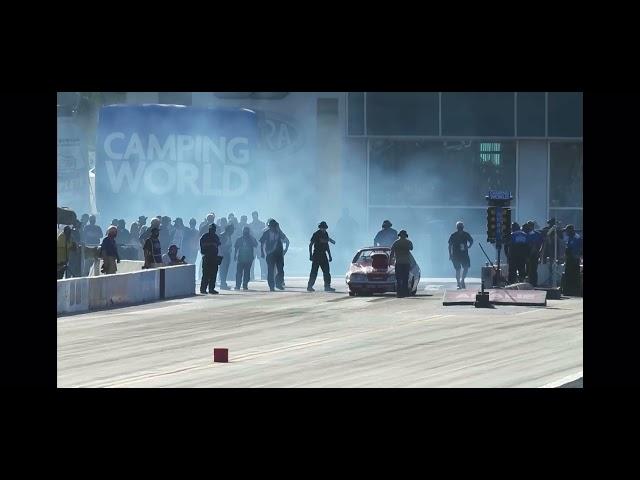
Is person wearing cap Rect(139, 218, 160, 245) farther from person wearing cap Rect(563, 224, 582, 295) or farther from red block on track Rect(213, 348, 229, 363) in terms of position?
red block on track Rect(213, 348, 229, 363)

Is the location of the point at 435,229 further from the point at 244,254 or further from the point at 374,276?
the point at 374,276

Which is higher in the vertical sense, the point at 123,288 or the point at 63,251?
the point at 63,251

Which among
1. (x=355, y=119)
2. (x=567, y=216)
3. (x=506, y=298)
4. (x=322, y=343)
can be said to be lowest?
(x=322, y=343)

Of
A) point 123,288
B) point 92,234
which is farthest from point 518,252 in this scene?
point 92,234

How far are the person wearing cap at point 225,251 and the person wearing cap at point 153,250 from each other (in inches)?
174

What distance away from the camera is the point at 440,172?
1887 inches

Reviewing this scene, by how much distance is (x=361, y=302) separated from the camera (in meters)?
32.2

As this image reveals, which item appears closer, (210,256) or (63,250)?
(63,250)

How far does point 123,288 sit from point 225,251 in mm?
6558

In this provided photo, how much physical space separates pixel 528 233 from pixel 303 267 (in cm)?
1344

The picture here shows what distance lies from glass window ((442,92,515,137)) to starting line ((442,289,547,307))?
1600 centimetres

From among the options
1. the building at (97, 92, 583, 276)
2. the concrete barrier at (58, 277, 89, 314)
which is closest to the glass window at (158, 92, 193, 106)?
the building at (97, 92, 583, 276)

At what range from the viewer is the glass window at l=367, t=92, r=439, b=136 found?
47.8m
